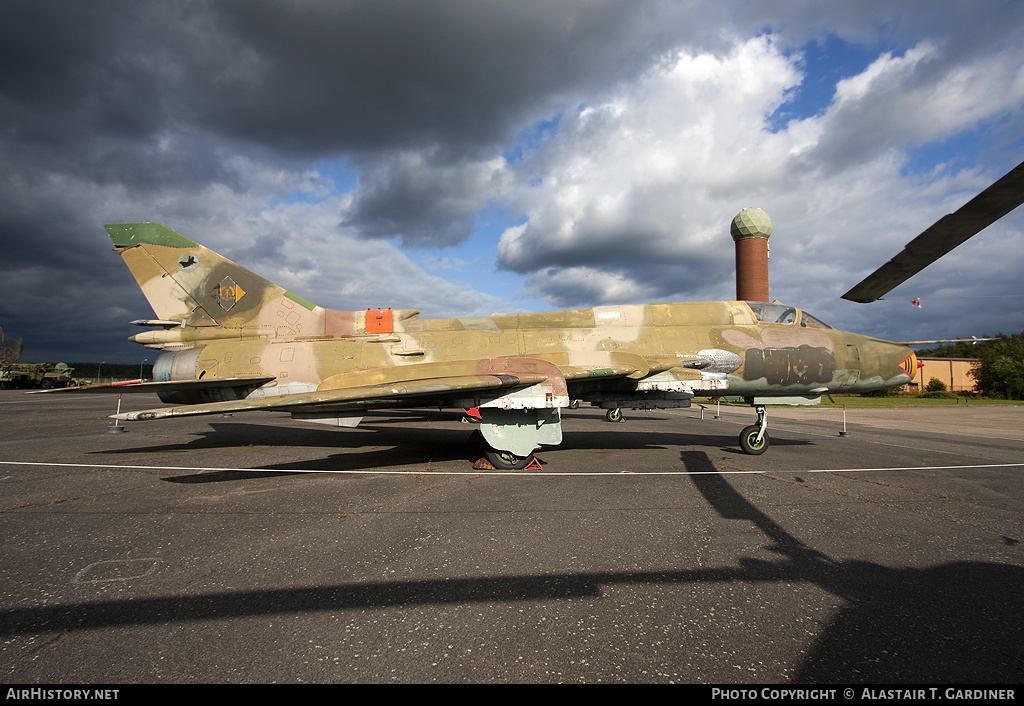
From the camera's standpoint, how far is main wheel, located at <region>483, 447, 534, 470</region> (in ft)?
25.1

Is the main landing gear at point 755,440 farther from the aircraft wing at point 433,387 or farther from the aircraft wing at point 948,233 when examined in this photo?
the aircraft wing at point 948,233

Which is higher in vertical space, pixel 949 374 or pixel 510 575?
pixel 949 374

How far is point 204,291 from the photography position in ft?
31.1

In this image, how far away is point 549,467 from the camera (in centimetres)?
769

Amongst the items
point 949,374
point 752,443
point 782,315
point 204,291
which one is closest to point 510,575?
point 752,443

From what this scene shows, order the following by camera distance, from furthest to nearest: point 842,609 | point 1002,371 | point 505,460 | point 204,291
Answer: point 1002,371, point 204,291, point 505,460, point 842,609

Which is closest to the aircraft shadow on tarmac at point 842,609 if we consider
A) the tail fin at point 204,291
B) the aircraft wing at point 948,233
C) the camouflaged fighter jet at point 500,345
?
the camouflaged fighter jet at point 500,345

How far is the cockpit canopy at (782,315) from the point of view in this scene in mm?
9414

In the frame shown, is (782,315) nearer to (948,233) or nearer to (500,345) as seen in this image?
(948,233)

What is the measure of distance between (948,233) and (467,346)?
1103cm

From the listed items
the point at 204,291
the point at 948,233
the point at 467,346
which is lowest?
the point at 467,346

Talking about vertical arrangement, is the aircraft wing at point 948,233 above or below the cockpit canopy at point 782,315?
above

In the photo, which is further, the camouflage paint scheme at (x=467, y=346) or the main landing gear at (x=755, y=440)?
the main landing gear at (x=755, y=440)

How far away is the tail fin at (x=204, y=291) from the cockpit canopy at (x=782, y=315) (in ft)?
30.1
